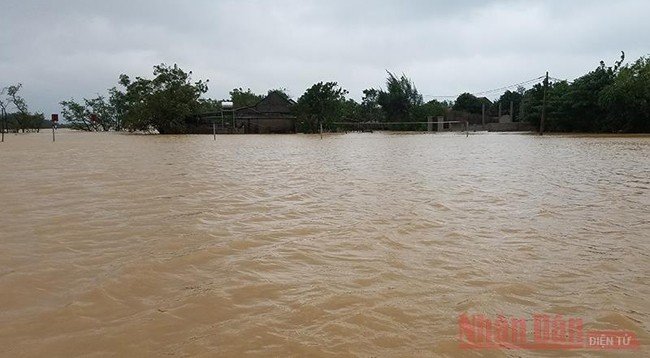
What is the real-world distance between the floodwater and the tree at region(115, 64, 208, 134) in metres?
34.9

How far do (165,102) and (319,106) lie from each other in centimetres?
1425

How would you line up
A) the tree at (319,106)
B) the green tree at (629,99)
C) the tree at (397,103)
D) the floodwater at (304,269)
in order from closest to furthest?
the floodwater at (304,269)
the green tree at (629,99)
the tree at (319,106)
the tree at (397,103)

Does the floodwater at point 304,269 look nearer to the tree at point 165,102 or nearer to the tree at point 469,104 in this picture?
the tree at point 165,102

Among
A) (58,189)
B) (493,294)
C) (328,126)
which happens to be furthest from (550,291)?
(328,126)

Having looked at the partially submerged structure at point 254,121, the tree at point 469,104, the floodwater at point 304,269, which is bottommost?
the floodwater at point 304,269

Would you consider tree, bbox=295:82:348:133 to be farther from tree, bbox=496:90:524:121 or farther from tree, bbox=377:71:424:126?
tree, bbox=496:90:524:121

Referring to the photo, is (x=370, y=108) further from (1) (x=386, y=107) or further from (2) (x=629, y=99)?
(2) (x=629, y=99)

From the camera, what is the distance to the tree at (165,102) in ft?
127

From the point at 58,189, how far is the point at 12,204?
1.18 meters

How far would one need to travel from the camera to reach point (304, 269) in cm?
301

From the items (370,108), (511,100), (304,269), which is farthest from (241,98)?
(304,269)

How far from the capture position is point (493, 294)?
2.54m

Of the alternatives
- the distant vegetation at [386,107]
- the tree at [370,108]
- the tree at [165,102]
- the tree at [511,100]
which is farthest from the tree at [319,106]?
the tree at [511,100]

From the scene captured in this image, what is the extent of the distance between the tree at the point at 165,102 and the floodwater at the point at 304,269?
114 ft
